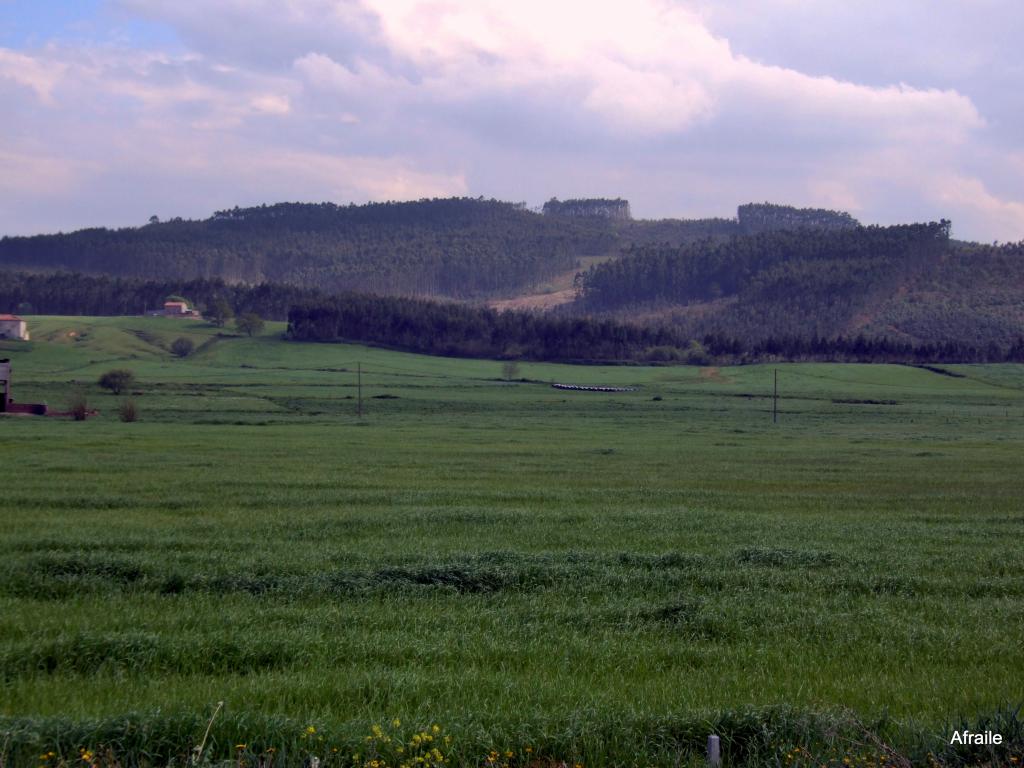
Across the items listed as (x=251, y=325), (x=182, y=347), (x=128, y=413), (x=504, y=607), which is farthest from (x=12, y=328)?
(x=504, y=607)

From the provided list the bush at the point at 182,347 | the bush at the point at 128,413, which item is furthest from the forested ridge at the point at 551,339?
the bush at the point at 128,413

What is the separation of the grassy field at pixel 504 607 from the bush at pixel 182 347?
98.4 metres

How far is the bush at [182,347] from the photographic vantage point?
434 feet

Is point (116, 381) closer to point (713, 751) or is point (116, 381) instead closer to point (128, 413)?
point (128, 413)

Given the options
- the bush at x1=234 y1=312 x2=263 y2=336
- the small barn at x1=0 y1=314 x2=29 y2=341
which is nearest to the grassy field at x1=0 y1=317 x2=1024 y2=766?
the small barn at x1=0 y1=314 x2=29 y2=341

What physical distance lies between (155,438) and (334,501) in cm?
2820

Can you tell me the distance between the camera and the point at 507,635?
10586 mm

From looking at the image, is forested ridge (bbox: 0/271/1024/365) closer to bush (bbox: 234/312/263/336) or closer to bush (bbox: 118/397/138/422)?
bush (bbox: 234/312/263/336)

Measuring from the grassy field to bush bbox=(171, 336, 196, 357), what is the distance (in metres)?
98.4

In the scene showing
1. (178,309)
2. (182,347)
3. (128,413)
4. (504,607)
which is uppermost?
(178,309)

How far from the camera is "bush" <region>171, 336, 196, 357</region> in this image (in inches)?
5207

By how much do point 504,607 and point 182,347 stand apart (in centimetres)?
12909

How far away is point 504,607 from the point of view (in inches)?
476

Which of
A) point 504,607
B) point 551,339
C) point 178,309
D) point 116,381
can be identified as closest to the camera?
point 504,607
